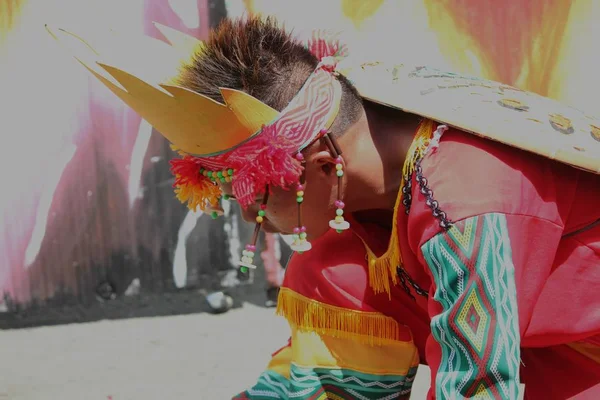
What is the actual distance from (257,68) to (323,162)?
0.27 meters

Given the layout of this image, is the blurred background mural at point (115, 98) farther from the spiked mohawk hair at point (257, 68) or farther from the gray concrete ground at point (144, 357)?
the spiked mohawk hair at point (257, 68)

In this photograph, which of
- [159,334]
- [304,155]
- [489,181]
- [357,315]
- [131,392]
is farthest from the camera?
[159,334]

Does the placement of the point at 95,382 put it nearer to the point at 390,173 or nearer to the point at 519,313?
the point at 390,173

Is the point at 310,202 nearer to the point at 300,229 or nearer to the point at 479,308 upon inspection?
the point at 300,229

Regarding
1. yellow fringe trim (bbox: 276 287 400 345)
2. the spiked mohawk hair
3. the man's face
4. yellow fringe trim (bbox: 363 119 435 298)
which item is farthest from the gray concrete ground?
the spiked mohawk hair

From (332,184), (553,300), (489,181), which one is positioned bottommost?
(553,300)

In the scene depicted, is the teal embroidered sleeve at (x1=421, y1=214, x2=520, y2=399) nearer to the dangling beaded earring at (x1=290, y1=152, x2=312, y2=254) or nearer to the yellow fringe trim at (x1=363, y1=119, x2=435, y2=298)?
the yellow fringe trim at (x1=363, y1=119, x2=435, y2=298)

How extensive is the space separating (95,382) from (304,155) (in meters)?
1.78

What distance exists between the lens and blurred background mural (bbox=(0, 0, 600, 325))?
3.48 m

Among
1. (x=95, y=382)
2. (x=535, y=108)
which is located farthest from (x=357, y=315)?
(x=95, y=382)

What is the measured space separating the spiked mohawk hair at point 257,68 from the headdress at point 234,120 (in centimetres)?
4

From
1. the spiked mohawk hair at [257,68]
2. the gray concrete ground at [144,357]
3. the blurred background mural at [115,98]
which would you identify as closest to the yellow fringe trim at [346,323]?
the spiked mohawk hair at [257,68]

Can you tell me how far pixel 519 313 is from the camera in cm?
146

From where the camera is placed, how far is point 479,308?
4.56 ft
